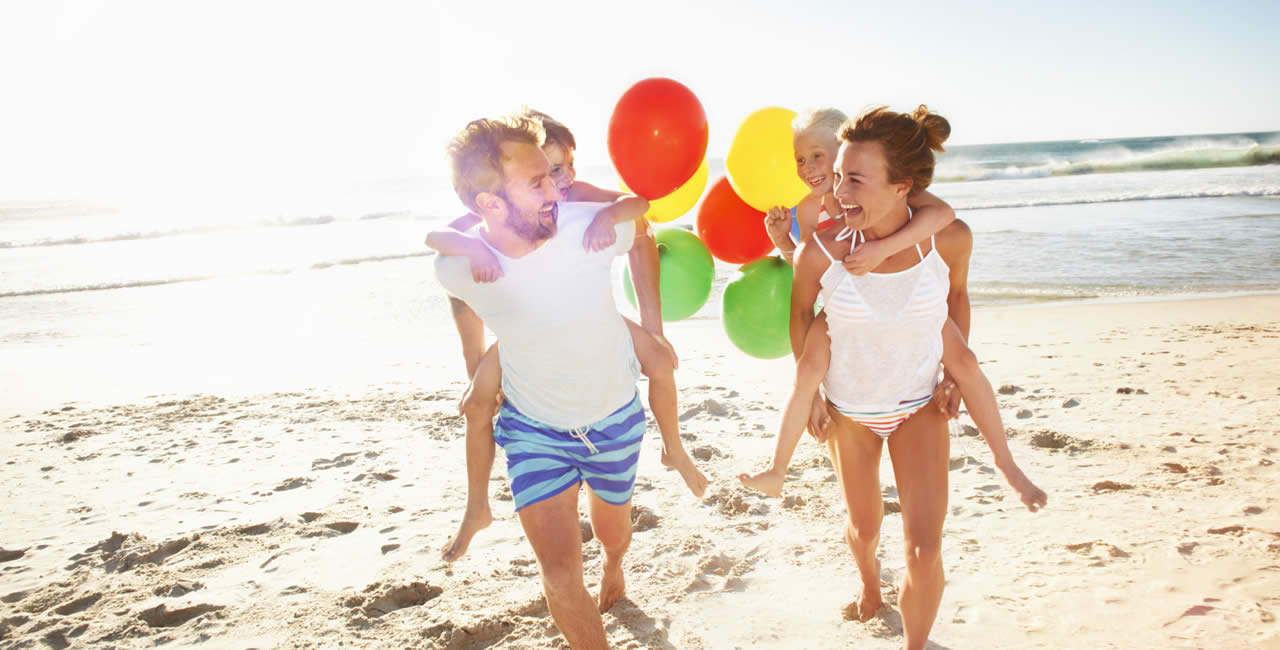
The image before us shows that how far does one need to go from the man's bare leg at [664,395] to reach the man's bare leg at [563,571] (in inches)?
24.9

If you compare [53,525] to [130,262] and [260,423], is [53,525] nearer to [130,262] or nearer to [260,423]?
[260,423]

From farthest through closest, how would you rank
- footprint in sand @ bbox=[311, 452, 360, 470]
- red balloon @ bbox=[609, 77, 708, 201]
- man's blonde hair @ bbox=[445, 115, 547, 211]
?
footprint in sand @ bbox=[311, 452, 360, 470], red balloon @ bbox=[609, 77, 708, 201], man's blonde hair @ bbox=[445, 115, 547, 211]

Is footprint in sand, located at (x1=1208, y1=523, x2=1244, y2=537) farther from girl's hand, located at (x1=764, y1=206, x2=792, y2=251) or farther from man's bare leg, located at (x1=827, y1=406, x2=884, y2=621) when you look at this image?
girl's hand, located at (x1=764, y1=206, x2=792, y2=251)

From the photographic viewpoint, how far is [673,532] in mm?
4305

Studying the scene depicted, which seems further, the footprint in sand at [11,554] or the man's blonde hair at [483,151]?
the footprint in sand at [11,554]

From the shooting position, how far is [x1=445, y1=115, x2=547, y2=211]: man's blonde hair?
2.63m

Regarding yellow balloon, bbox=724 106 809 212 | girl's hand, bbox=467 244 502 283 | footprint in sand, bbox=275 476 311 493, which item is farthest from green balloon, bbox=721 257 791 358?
footprint in sand, bbox=275 476 311 493

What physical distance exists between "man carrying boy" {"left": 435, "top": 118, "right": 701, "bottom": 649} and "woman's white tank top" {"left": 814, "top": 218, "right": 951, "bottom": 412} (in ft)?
2.61

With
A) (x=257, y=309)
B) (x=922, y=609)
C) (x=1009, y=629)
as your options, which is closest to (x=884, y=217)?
(x=922, y=609)

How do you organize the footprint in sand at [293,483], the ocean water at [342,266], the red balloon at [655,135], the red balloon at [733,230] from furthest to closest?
the ocean water at [342,266] < the footprint in sand at [293,483] < the red balloon at [733,230] < the red balloon at [655,135]

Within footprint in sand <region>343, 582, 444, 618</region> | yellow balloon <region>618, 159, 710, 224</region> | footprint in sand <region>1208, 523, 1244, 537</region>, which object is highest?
yellow balloon <region>618, 159, 710, 224</region>

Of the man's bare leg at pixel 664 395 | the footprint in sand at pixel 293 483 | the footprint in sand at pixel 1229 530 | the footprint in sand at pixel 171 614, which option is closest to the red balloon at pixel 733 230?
the man's bare leg at pixel 664 395

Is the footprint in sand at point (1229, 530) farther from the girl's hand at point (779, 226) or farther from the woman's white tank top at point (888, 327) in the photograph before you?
Result: the girl's hand at point (779, 226)

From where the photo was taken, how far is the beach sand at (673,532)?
340 centimetres
